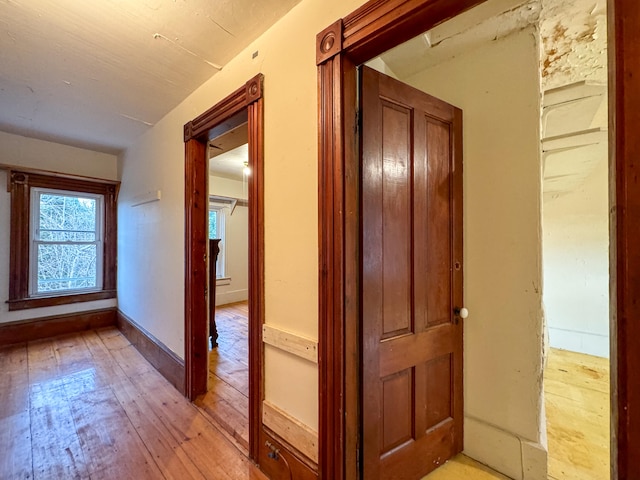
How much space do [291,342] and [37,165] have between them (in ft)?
13.5

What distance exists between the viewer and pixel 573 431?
6.03 ft

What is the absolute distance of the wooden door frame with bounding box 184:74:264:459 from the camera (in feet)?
5.00

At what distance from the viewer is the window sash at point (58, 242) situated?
345 cm

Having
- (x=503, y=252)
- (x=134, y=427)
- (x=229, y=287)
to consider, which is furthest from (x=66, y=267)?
(x=503, y=252)

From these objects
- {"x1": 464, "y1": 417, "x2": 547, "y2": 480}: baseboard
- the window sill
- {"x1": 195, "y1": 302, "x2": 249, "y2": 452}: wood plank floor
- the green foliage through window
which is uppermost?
the green foliage through window

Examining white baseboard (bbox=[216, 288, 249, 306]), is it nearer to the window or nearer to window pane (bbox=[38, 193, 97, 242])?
the window

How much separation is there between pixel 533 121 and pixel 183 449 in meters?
2.74

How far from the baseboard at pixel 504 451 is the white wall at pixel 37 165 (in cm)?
449

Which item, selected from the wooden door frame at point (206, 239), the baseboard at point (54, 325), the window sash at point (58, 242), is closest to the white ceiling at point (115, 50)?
the wooden door frame at point (206, 239)

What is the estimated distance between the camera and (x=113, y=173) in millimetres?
3969

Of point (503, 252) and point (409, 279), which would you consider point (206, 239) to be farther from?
point (503, 252)

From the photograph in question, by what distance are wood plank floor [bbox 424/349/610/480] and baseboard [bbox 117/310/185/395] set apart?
1939 mm

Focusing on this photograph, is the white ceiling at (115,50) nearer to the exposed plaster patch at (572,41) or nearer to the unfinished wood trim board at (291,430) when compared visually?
the exposed plaster patch at (572,41)

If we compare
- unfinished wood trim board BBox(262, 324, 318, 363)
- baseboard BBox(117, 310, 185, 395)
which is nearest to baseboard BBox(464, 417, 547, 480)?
unfinished wood trim board BBox(262, 324, 318, 363)
